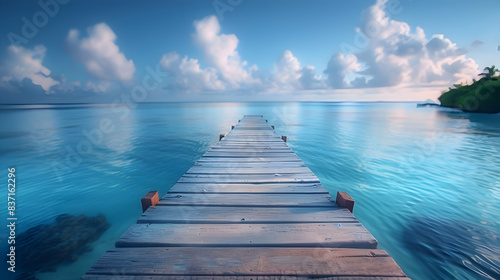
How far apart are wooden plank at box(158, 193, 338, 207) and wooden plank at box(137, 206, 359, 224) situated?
4.6 inches

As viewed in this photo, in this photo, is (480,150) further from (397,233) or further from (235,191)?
(235,191)

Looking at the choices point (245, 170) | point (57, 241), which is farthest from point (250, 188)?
point (57, 241)

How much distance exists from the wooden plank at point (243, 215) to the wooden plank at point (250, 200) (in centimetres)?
12

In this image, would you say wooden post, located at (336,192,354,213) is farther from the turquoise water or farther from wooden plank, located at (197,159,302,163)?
the turquoise water

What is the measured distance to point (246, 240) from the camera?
2.41 meters

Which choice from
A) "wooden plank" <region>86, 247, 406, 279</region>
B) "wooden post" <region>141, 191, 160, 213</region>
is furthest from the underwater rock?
"wooden plank" <region>86, 247, 406, 279</region>

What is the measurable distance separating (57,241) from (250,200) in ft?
18.8

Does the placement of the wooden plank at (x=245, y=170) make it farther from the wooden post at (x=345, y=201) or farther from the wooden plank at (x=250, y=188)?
the wooden post at (x=345, y=201)

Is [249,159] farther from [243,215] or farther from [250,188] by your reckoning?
[243,215]

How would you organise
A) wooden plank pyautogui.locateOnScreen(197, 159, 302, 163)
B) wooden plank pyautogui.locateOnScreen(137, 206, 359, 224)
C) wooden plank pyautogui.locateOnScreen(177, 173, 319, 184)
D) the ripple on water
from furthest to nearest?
wooden plank pyautogui.locateOnScreen(197, 159, 302, 163)
wooden plank pyautogui.locateOnScreen(177, 173, 319, 184)
the ripple on water
wooden plank pyautogui.locateOnScreen(137, 206, 359, 224)

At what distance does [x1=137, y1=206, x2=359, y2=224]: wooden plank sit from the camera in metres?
2.81

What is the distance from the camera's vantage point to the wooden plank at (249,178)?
4.29m

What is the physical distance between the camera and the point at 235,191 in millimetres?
3795

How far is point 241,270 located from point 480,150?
21085mm
